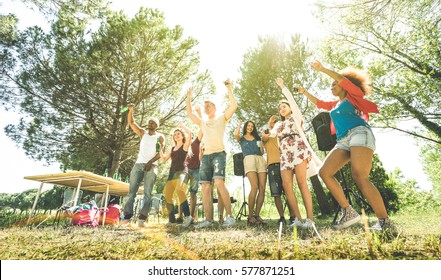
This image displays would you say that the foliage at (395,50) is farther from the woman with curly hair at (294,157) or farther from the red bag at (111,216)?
the red bag at (111,216)

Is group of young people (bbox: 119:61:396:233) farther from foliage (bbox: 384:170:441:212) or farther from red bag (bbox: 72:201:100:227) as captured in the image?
foliage (bbox: 384:170:441:212)

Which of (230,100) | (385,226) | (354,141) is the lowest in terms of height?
(385,226)

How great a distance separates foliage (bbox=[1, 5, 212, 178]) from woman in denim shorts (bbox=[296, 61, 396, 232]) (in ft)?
23.6

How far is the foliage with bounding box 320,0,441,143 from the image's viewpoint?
5.02 m

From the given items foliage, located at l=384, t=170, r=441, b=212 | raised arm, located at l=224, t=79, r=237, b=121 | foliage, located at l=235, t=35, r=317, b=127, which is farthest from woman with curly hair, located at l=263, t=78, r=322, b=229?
foliage, located at l=235, t=35, r=317, b=127

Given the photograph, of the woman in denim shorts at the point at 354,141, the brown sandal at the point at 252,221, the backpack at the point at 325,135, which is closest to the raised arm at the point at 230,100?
the woman in denim shorts at the point at 354,141

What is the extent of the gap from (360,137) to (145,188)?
2.88 metres

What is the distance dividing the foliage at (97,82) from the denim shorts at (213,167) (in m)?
6.32

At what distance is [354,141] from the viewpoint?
6.69 ft

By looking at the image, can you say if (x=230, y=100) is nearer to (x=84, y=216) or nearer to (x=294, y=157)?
(x=294, y=157)

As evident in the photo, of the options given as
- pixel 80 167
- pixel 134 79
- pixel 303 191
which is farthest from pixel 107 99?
pixel 303 191

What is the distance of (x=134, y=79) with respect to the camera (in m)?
8.74

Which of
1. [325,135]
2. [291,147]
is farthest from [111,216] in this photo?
[325,135]

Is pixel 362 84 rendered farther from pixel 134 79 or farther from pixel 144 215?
pixel 134 79
